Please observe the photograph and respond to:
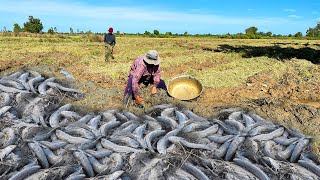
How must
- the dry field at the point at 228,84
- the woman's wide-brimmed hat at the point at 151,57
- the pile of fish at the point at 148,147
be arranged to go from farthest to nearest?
the dry field at the point at 228,84, the woman's wide-brimmed hat at the point at 151,57, the pile of fish at the point at 148,147

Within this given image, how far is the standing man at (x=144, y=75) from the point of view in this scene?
7.01m

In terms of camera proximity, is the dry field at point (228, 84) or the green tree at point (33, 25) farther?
the green tree at point (33, 25)

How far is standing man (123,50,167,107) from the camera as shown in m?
7.01

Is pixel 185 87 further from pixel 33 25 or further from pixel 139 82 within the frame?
pixel 33 25

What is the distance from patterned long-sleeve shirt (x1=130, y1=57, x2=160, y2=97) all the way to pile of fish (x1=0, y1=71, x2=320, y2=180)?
3.29 feet

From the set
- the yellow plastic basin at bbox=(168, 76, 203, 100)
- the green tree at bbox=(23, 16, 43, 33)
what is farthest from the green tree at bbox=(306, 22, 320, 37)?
the yellow plastic basin at bbox=(168, 76, 203, 100)

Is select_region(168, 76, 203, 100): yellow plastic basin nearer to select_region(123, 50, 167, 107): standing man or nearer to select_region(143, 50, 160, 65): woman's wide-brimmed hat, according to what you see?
select_region(123, 50, 167, 107): standing man

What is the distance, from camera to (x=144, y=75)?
24.3ft

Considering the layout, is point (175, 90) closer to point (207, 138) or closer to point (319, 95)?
point (207, 138)

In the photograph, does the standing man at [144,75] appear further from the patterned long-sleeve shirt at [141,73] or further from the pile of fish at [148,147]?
the pile of fish at [148,147]

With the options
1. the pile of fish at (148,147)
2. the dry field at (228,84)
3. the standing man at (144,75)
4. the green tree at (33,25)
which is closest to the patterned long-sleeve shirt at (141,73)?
the standing man at (144,75)

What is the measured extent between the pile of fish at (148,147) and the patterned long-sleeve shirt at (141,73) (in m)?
1.00

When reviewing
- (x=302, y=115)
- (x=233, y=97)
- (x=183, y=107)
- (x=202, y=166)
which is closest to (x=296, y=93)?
(x=233, y=97)

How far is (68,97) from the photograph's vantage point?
7633 mm
